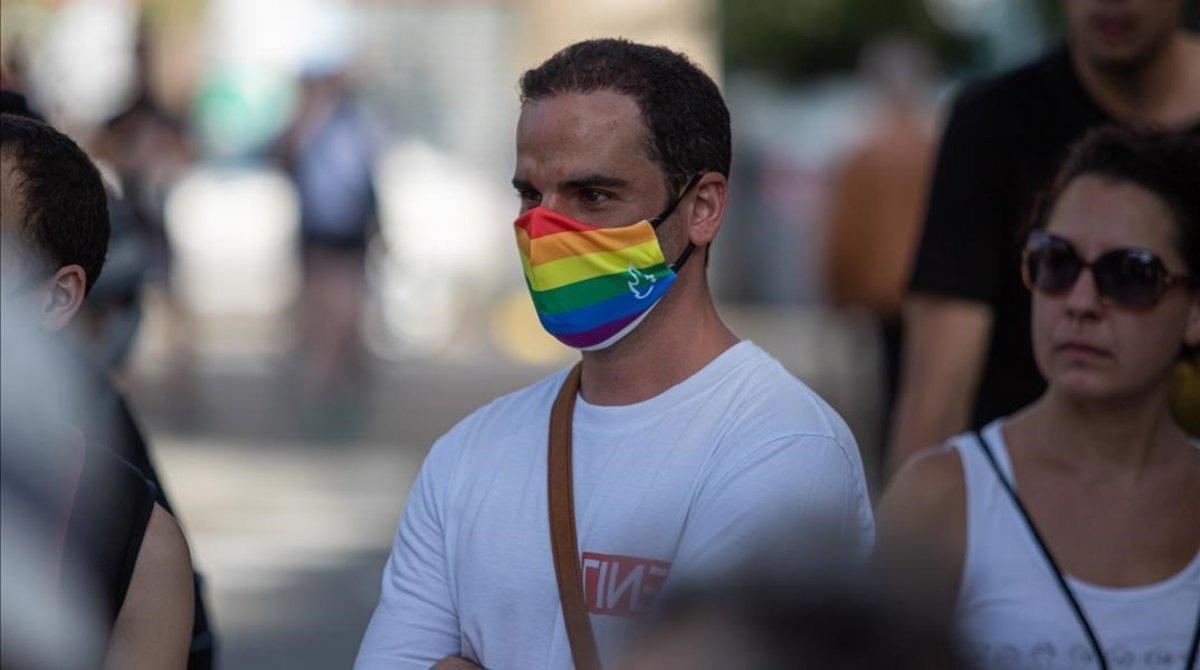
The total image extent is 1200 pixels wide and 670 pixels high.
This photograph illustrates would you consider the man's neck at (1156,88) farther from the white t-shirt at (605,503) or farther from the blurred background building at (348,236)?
the blurred background building at (348,236)

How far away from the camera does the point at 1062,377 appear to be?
12.2 feet

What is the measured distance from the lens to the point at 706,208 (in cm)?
337

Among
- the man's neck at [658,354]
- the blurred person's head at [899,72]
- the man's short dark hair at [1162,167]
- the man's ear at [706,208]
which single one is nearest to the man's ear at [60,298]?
the man's neck at [658,354]

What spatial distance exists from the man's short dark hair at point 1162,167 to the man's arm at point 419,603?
1.28 m

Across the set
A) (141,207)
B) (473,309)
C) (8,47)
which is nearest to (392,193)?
(473,309)

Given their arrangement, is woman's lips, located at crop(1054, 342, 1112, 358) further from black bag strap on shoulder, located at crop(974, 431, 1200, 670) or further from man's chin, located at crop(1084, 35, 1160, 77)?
man's chin, located at crop(1084, 35, 1160, 77)

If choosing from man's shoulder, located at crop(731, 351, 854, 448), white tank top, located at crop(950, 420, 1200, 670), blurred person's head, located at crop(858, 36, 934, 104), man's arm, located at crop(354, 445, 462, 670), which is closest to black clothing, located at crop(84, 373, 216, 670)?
man's arm, located at crop(354, 445, 462, 670)

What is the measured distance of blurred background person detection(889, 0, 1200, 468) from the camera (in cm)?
462

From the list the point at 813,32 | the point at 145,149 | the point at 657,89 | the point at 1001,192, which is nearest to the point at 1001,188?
the point at 1001,192

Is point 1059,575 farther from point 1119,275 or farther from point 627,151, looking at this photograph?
point 627,151

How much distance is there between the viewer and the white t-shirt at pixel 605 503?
3061 millimetres

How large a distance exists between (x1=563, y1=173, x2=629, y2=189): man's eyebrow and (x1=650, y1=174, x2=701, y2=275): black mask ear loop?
0.08 metres

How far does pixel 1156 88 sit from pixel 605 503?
2.03 m

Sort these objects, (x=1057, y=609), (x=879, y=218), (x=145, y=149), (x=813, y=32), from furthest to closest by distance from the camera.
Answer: (x=813, y=32), (x=145, y=149), (x=879, y=218), (x=1057, y=609)
